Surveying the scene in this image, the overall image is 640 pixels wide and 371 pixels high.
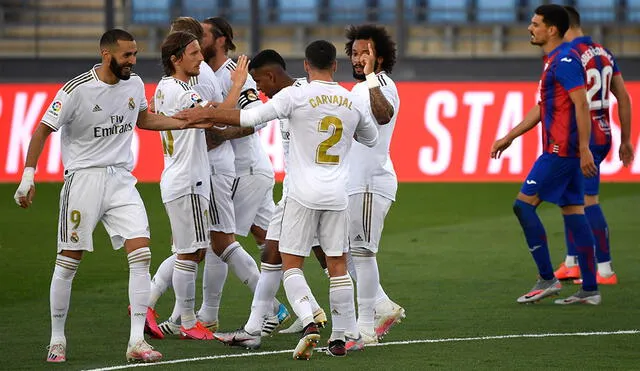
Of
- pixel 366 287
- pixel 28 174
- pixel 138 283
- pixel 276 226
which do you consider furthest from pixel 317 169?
pixel 28 174

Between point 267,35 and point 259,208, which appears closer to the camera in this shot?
point 259,208

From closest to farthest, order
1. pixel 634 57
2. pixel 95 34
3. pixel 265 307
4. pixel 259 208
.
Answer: pixel 265 307, pixel 259 208, pixel 634 57, pixel 95 34

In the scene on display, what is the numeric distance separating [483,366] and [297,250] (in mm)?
1249

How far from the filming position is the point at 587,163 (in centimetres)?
952

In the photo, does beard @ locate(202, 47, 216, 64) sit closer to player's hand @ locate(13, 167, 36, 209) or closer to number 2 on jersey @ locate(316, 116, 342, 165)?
number 2 on jersey @ locate(316, 116, 342, 165)

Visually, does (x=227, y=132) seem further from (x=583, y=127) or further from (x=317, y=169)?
(x=583, y=127)

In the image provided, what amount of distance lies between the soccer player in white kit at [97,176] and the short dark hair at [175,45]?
48cm

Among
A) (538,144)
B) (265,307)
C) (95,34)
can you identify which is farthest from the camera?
(95,34)

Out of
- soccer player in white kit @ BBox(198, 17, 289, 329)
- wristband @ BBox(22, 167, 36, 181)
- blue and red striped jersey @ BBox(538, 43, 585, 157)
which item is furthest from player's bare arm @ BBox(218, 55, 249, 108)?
blue and red striped jersey @ BBox(538, 43, 585, 157)

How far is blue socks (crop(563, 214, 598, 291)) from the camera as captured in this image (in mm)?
9859

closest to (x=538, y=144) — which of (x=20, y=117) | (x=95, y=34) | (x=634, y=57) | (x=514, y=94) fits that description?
(x=514, y=94)

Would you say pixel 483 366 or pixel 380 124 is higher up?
pixel 380 124

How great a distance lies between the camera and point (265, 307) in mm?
8023

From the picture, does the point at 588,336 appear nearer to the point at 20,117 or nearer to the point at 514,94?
the point at 514,94
